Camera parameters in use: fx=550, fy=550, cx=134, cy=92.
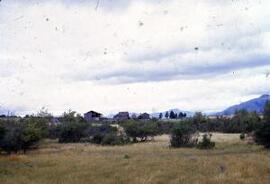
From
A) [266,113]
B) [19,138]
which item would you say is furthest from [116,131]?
[266,113]

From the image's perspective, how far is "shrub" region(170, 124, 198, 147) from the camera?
60219 mm

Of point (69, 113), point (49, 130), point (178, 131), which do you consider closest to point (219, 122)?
point (69, 113)

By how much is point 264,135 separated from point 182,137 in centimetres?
1314

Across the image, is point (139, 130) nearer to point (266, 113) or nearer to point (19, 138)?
point (19, 138)

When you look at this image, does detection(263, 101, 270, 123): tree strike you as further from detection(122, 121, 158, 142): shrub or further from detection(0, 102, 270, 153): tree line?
detection(122, 121, 158, 142): shrub

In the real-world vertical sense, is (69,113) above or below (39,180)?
above

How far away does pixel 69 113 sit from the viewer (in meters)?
108

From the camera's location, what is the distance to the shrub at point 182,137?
60.2 meters

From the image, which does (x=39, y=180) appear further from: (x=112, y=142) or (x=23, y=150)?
(x=112, y=142)

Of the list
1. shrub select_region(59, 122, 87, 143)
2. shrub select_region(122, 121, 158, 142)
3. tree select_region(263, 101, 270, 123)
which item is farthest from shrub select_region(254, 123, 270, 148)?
shrub select_region(59, 122, 87, 143)

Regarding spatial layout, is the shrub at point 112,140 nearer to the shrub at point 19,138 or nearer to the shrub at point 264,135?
the shrub at point 19,138

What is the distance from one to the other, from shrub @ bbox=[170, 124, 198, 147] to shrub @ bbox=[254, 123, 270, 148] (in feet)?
32.9

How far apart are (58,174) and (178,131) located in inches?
1497

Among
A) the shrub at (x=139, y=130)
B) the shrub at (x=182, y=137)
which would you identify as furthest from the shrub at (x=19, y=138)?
the shrub at (x=139, y=130)
